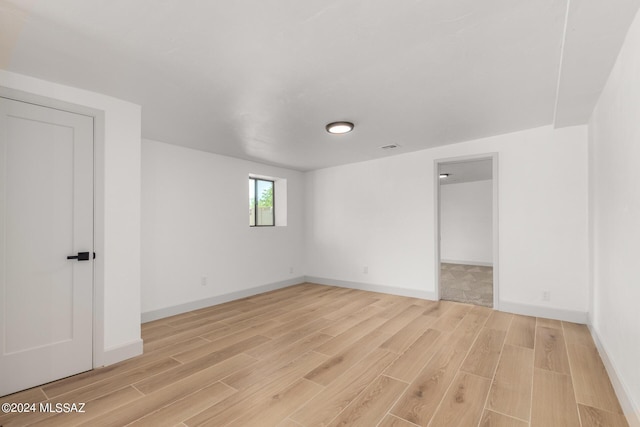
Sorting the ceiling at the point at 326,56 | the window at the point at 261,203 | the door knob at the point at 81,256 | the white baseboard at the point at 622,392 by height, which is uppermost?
the ceiling at the point at 326,56

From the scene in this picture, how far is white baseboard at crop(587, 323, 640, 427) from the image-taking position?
162cm

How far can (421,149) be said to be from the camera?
4.62 metres

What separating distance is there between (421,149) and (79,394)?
15.9ft

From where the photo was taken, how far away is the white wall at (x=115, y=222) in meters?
2.54

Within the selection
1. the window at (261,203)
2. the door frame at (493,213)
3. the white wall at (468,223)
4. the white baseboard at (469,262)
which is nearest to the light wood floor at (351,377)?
the door frame at (493,213)

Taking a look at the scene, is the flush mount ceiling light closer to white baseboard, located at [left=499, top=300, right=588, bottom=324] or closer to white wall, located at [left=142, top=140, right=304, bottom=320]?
white wall, located at [left=142, top=140, right=304, bottom=320]

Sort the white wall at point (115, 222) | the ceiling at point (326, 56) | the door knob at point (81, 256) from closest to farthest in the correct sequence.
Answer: the ceiling at point (326, 56), the door knob at point (81, 256), the white wall at point (115, 222)

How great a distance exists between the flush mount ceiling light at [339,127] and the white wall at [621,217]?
2203 millimetres

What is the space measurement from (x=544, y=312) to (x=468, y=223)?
5353mm

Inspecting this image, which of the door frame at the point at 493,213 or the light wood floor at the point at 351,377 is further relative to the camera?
the door frame at the point at 493,213

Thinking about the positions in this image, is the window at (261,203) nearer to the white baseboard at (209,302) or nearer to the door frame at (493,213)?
the white baseboard at (209,302)

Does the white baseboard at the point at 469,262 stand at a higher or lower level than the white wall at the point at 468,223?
lower

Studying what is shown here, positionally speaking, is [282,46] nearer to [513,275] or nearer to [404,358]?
[404,358]

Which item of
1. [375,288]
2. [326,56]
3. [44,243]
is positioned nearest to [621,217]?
[326,56]
